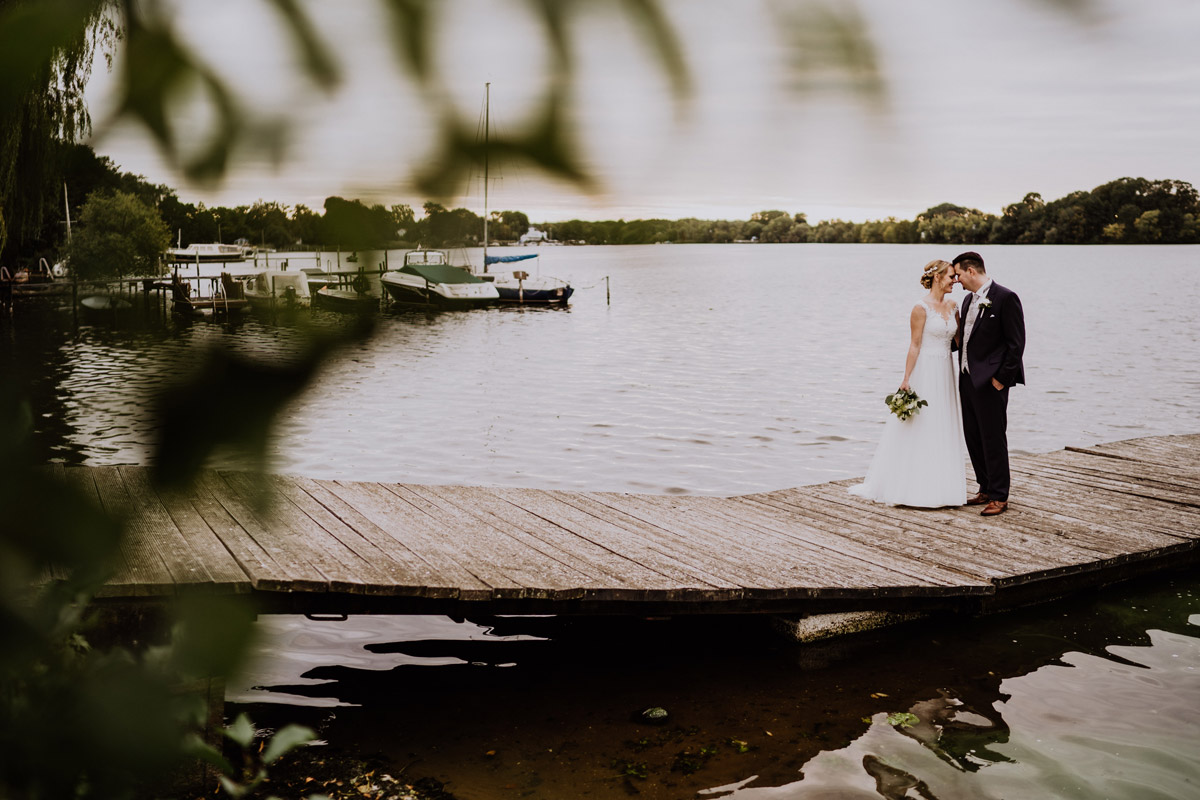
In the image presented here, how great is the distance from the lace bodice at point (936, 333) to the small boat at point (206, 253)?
24.6 ft

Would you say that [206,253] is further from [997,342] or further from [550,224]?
[997,342]

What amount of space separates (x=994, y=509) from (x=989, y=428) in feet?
2.14

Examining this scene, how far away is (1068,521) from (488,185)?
26.0 feet

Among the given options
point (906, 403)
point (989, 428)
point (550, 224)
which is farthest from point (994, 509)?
point (550, 224)

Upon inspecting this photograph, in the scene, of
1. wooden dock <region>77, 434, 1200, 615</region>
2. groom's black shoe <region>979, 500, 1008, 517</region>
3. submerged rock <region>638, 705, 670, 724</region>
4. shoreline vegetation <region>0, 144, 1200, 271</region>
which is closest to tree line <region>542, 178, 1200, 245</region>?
shoreline vegetation <region>0, 144, 1200, 271</region>

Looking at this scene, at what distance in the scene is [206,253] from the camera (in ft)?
2.33

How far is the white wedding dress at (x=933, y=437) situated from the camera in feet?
25.4

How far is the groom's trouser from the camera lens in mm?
7441

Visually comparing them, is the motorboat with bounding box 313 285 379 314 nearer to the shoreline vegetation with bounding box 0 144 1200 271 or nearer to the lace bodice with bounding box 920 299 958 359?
the shoreline vegetation with bounding box 0 144 1200 271

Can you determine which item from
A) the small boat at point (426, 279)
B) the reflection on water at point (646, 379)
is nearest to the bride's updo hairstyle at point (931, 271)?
the reflection on water at point (646, 379)

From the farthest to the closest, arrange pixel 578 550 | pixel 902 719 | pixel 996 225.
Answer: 1. pixel 578 550
2. pixel 902 719
3. pixel 996 225

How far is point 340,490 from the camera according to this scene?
6.77 metres

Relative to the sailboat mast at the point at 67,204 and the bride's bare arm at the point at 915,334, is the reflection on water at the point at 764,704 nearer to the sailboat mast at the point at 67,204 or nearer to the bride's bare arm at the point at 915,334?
the bride's bare arm at the point at 915,334

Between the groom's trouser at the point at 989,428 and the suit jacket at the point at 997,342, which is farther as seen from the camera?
the groom's trouser at the point at 989,428
